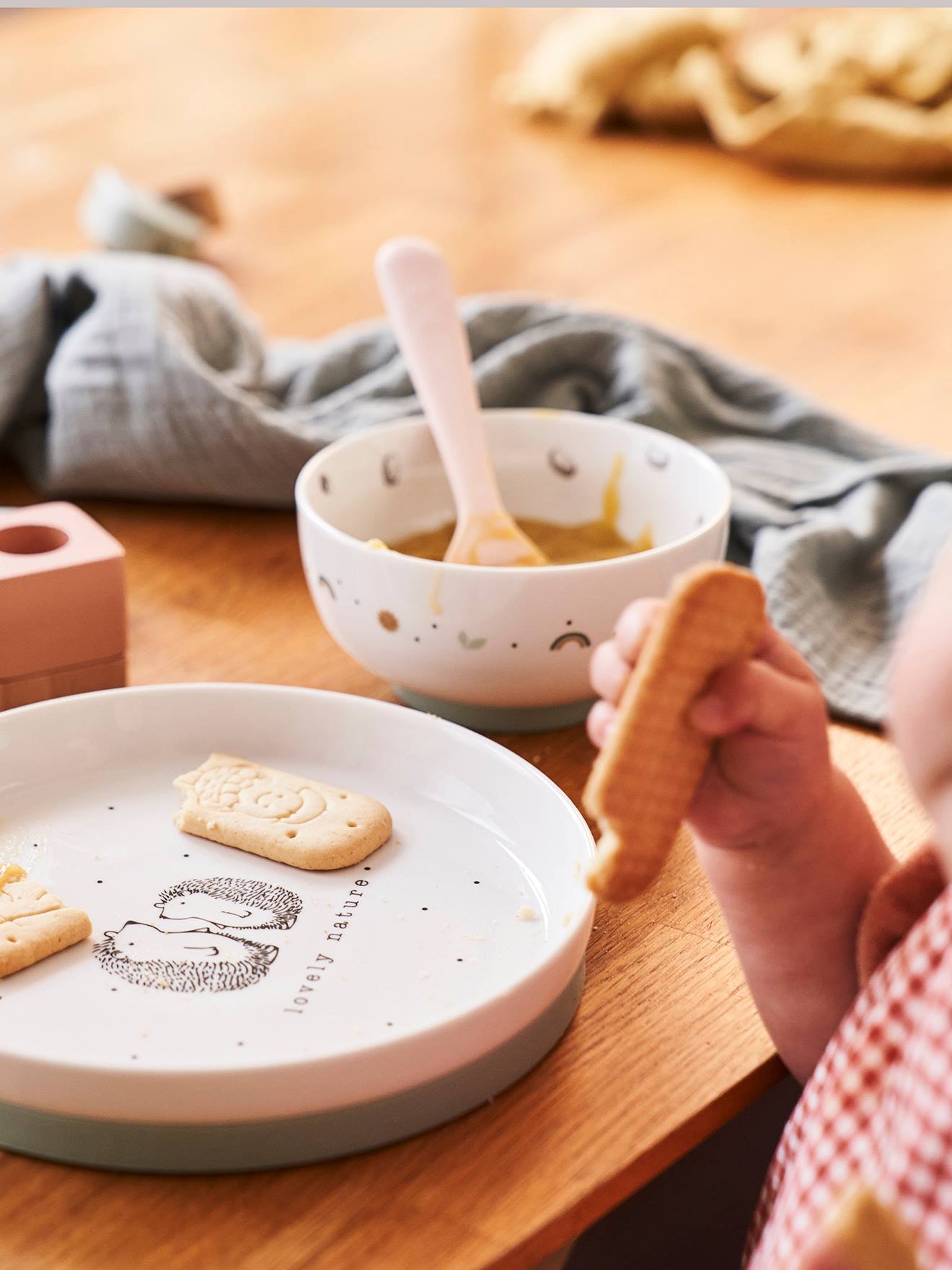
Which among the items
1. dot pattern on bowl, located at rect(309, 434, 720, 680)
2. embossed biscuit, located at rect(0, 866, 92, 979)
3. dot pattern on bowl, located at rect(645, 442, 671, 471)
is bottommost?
embossed biscuit, located at rect(0, 866, 92, 979)

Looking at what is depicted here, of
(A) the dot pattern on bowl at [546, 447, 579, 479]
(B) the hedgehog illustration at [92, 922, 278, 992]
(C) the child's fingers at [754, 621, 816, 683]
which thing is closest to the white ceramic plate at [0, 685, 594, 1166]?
(B) the hedgehog illustration at [92, 922, 278, 992]

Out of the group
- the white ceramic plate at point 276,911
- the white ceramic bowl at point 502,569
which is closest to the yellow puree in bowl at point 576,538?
the white ceramic bowl at point 502,569

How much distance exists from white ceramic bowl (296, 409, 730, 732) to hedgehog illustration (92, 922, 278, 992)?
18cm

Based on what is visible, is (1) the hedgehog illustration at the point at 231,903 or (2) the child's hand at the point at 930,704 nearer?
(2) the child's hand at the point at 930,704

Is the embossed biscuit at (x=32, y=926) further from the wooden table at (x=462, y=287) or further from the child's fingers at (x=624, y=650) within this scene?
the child's fingers at (x=624, y=650)

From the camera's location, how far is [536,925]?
51cm

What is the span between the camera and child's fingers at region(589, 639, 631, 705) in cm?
42

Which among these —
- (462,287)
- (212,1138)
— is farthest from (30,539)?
(462,287)

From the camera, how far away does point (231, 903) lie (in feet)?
1.66

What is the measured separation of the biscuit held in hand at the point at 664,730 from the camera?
396 mm

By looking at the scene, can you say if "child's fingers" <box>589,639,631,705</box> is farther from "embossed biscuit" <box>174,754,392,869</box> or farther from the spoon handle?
the spoon handle

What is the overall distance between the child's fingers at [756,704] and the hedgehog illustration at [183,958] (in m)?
0.17

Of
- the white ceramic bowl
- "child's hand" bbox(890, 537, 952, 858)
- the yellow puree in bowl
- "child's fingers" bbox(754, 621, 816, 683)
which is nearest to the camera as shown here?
"child's hand" bbox(890, 537, 952, 858)

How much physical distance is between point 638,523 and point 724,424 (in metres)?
0.25
